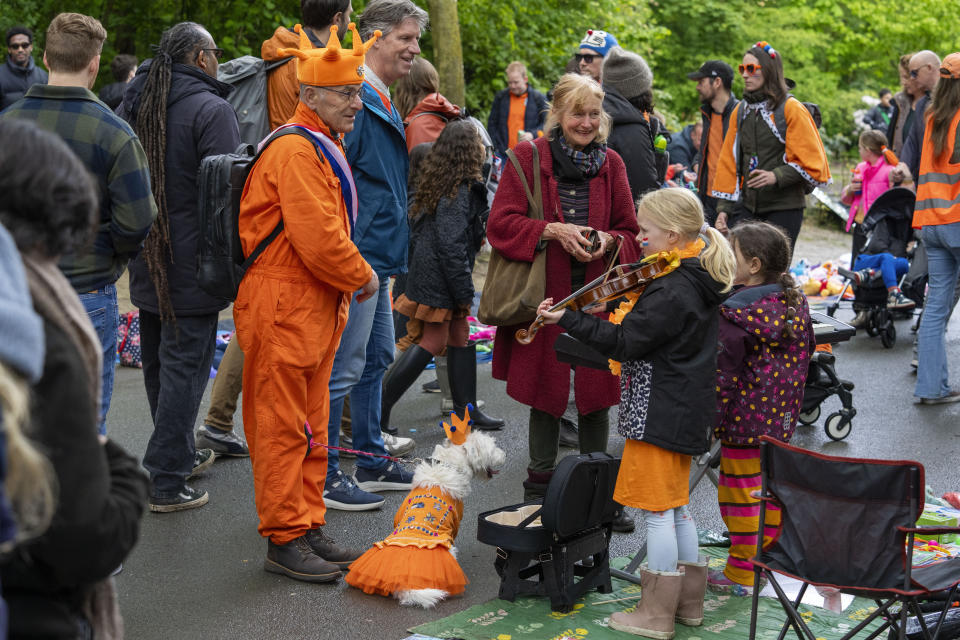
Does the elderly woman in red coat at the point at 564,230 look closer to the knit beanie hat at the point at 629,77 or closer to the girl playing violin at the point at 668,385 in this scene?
the girl playing violin at the point at 668,385

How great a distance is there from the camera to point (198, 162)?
5098 mm

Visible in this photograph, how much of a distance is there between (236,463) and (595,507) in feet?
8.31

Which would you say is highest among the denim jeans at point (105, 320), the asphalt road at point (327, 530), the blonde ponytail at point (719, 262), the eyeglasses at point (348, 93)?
the eyeglasses at point (348, 93)

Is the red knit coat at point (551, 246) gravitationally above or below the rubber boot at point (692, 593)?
above

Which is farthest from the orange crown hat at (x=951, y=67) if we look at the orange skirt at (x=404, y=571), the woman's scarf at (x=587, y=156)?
the orange skirt at (x=404, y=571)

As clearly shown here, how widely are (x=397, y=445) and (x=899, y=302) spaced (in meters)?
6.09

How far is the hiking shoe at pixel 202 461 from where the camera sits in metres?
5.77

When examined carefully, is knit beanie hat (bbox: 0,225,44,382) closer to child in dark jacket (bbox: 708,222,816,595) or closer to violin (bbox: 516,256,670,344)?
violin (bbox: 516,256,670,344)

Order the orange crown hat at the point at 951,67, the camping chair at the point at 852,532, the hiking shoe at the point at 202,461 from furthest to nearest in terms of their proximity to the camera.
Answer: the orange crown hat at the point at 951,67 < the hiking shoe at the point at 202,461 < the camping chair at the point at 852,532

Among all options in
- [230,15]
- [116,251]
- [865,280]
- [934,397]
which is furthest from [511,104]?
[116,251]

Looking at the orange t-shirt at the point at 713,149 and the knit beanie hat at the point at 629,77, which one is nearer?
the knit beanie hat at the point at 629,77

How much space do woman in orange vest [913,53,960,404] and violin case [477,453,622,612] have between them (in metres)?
4.03

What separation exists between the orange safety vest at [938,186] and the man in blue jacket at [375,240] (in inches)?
150

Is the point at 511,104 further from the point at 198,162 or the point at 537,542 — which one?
the point at 537,542
